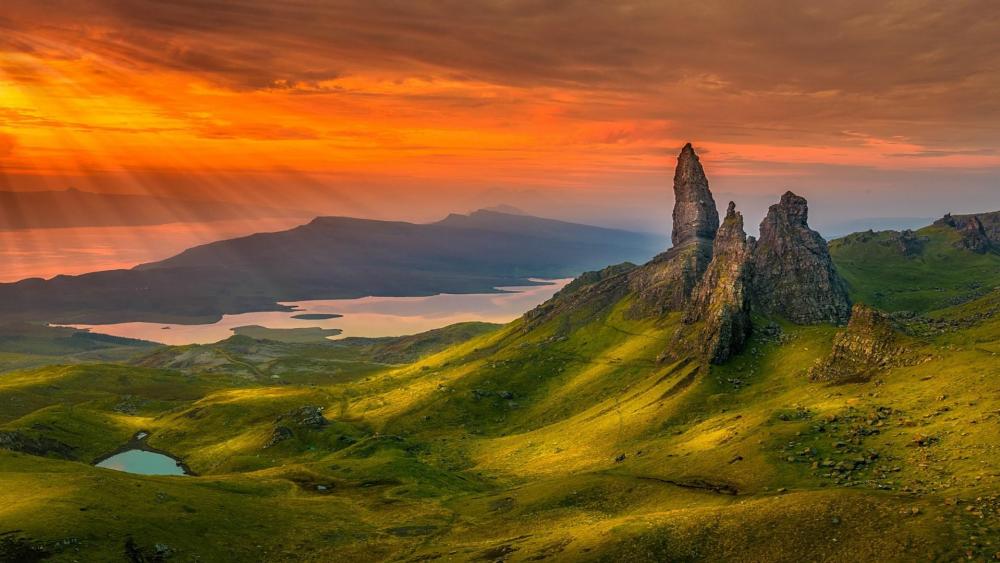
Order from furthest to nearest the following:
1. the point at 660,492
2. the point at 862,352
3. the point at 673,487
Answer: the point at 862,352, the point at 673,487, the point at 660,492

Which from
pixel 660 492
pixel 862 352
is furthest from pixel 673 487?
pixel 862 352

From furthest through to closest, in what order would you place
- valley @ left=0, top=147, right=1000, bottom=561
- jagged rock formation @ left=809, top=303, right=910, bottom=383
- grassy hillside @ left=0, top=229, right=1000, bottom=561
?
1. jagged rock formation @ left=809, top=303, right=910, bottom=383
2. valley @ left=0, top=147, right=1000, bottom=561
3. grassy hillside @ left=0, top=229, right=1000, bottom=561

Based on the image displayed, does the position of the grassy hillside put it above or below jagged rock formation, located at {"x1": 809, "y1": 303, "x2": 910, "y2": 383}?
below

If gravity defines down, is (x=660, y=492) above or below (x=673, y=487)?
below

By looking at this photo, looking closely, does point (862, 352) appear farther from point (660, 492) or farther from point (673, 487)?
point (660, 492)

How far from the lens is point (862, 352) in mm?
134500

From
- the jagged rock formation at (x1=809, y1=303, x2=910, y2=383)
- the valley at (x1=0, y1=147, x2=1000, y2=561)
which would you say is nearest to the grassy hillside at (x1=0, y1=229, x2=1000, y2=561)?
the valley at (x1=0, y1=147, x2=1000, y2=561)

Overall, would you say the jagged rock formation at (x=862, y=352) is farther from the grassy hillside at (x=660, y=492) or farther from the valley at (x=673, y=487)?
the grassy hillside at (x=660, y=492)

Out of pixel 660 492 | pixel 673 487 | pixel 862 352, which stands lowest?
pixel 660 492

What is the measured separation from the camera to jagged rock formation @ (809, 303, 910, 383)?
128 metres

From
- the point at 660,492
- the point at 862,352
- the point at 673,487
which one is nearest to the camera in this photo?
the point at 660,492

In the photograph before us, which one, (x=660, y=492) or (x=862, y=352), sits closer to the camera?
(x=660, y=492)

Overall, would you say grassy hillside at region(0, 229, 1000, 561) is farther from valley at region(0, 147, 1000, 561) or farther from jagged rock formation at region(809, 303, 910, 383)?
jagged rock formation at region(809, 303, 910, 383)

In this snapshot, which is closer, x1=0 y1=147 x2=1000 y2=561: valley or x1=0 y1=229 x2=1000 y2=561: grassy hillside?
x1=0 y1=229 x2=1000 y2=561: grassy hillside
